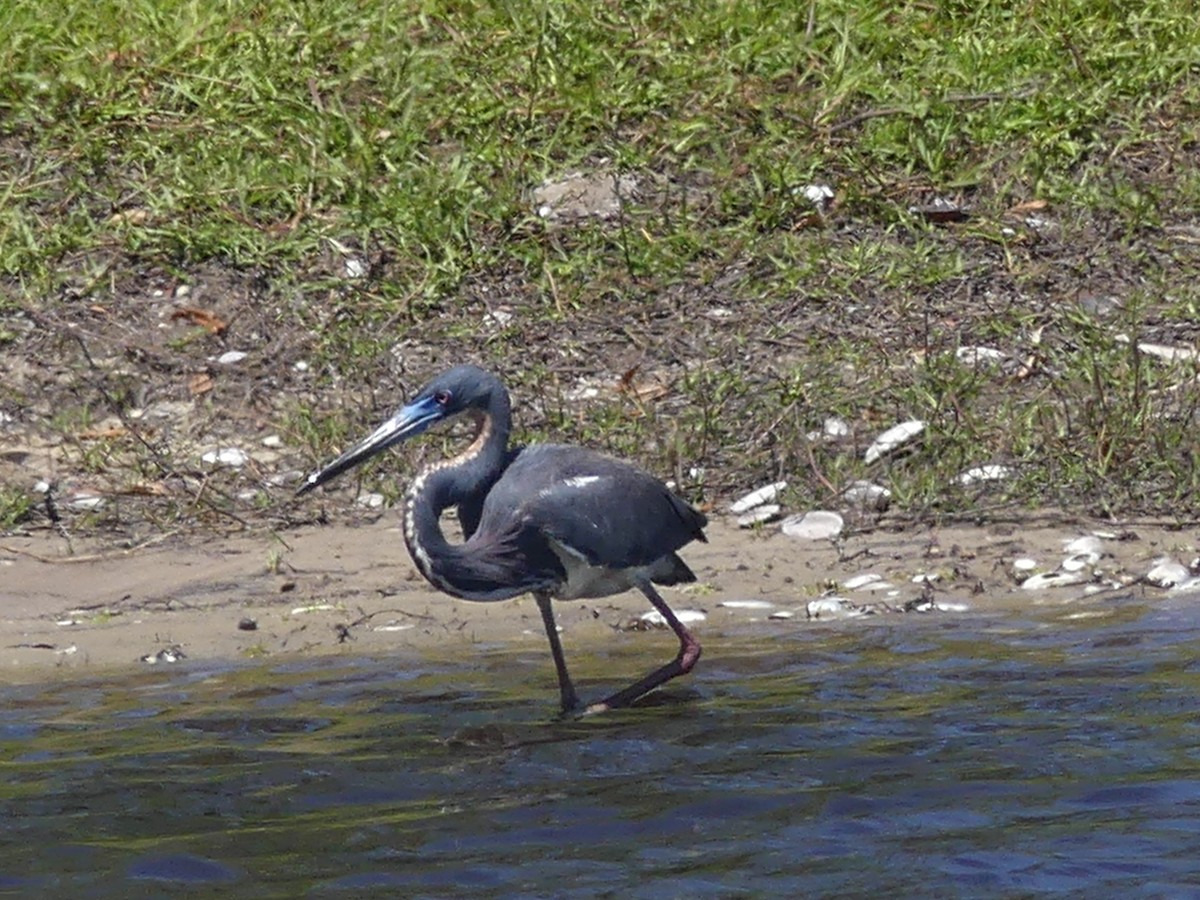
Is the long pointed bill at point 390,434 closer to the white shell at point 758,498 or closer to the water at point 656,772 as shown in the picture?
the water at point 656,772

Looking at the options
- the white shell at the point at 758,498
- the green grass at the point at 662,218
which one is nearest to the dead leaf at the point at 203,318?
the green grass at the point at 662,218

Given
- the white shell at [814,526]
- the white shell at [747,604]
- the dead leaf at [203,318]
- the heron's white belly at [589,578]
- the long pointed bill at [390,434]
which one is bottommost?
the white shell at [747,604]

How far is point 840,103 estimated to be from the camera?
9391mm

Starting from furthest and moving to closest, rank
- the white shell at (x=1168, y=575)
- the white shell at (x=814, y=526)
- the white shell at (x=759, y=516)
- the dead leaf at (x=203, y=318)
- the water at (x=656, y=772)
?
the dead leaf at (x=203, y=318) → the white shell at (x=759, y=516) → the white shell at (x=814, y=526) → the white shell at (x=1168, y=575) → the water at (x=656, y=772)

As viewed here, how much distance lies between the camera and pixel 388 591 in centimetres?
702

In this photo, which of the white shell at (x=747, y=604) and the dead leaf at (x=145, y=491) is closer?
the white shell at (x=747, y=604)

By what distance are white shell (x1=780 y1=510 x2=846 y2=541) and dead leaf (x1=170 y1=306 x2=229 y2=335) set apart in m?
2.52

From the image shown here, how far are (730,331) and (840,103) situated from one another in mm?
1395

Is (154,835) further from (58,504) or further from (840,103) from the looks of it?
(840,103)

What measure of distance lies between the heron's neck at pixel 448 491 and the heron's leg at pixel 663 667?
545mm

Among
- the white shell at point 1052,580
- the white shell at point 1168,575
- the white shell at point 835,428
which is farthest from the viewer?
the white shell at point 835,428

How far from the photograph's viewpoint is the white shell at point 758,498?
7531mm

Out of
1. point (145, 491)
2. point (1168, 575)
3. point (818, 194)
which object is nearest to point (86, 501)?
point (145, 491)

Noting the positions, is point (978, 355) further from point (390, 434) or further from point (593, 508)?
point (390, 434)
